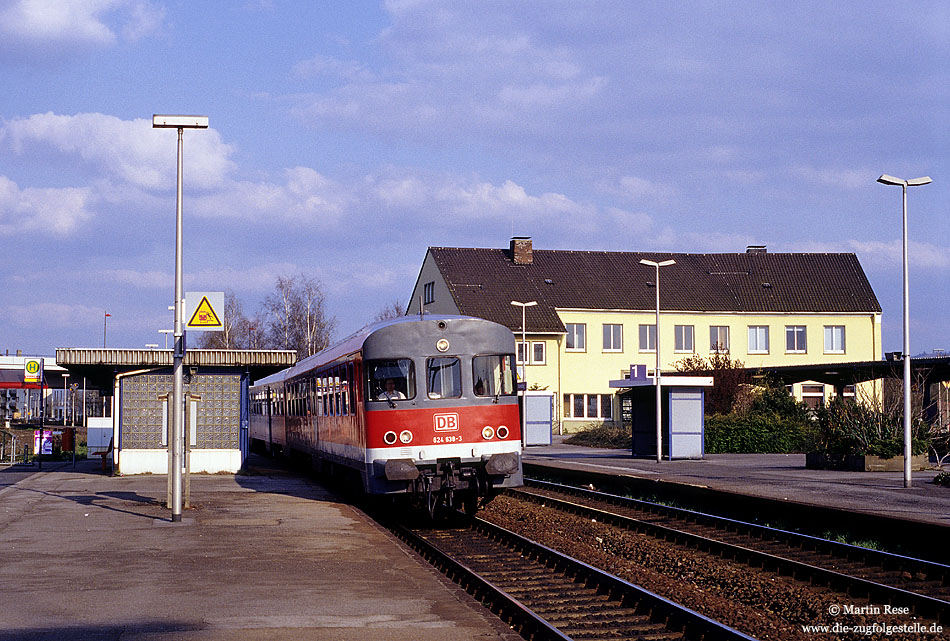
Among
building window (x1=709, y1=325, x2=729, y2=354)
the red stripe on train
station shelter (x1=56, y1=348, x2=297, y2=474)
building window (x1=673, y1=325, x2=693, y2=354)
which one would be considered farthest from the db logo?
building window (x1=709, y1=325, x2=729, y2=354)

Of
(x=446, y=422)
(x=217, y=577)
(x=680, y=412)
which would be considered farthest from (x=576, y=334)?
(x=217, y=577)

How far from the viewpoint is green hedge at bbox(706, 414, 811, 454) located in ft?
119

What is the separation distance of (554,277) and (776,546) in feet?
159

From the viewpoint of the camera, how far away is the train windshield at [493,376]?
16.5 metres

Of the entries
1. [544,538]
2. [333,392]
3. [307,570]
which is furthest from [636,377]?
[307,570]

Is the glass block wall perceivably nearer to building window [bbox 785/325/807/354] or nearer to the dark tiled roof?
the dark tiled roof

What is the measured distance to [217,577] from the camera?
10.7 metres

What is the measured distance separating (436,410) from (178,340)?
13.0 feet

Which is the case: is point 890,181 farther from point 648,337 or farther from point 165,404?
point 648,337

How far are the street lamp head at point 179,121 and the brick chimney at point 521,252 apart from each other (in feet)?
157

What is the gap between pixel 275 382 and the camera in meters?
31.7

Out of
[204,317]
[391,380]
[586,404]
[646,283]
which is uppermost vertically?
[646,283]

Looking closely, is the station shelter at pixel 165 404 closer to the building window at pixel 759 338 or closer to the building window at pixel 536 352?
the building window at pixel 536 352

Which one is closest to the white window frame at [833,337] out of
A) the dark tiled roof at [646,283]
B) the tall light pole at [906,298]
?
the dark tiled roof at [646,283]
